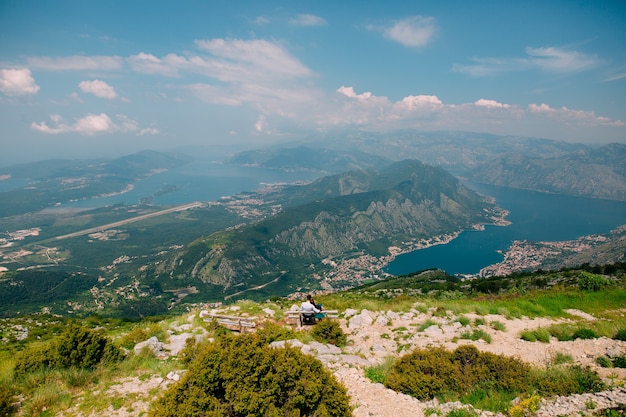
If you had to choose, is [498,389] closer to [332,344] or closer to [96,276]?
[332,344]

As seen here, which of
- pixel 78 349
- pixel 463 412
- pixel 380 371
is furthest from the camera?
pixel 78 349

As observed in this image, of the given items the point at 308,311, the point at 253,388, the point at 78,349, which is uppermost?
the point at 253,388

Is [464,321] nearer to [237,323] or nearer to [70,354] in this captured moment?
[237,323]

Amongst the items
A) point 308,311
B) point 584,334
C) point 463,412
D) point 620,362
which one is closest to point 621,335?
point 584,334

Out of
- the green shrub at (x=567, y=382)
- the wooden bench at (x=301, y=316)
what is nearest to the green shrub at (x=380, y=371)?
the green shrub at (x=567, y=382)

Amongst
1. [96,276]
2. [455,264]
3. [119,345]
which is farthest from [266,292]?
[119,345]

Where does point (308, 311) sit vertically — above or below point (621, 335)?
below

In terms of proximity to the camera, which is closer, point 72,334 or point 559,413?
point 559,413
